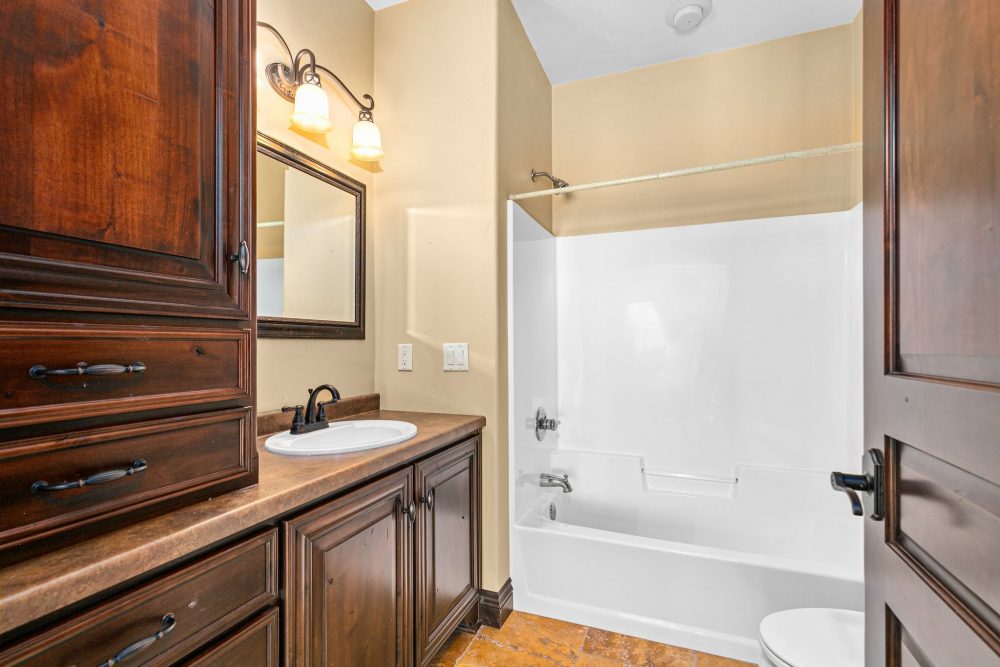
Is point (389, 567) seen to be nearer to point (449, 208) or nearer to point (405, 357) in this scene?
point (405, 357)

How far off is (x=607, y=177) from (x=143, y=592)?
2701 mm

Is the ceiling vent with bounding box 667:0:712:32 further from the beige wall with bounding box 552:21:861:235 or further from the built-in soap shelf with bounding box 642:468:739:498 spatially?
the built-in soap shelf with bounding box 642:468:739:498

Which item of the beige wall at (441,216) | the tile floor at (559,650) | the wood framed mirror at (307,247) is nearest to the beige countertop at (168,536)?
the wood framed mirror at (307,247)

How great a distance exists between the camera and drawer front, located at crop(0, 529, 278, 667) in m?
0.61

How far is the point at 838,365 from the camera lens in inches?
88.8

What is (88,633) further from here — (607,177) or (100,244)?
(607,177)

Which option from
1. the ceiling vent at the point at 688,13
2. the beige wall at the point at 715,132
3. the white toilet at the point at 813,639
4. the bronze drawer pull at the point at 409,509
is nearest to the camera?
the white toilet at the point at 813,639

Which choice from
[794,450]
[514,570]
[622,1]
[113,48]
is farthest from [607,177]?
[113,48]

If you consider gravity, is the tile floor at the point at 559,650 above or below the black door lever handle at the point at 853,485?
below

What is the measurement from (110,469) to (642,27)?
2.71 m

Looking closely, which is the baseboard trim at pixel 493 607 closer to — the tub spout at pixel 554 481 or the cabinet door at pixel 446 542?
the cabinet door at pixel 446 542

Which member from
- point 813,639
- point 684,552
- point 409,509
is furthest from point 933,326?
point 684,552

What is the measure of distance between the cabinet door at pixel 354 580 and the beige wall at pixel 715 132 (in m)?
2.04

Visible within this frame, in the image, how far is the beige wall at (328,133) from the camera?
1572mm
